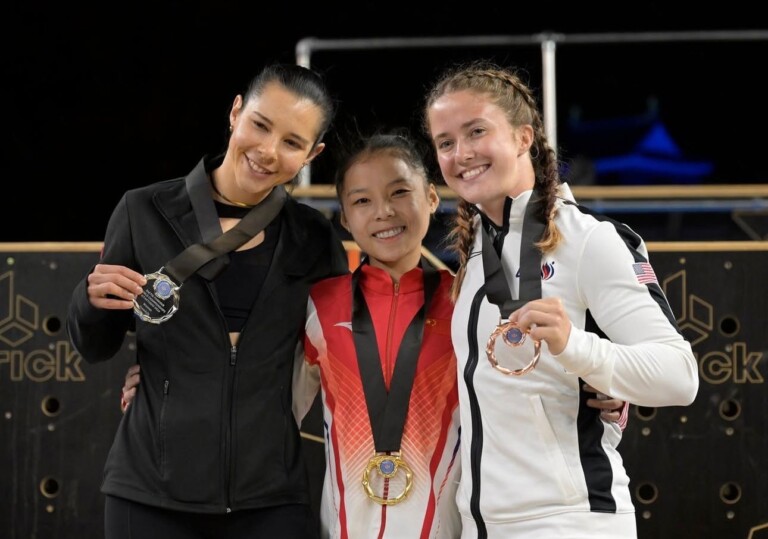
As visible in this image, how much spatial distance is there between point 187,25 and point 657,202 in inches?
147

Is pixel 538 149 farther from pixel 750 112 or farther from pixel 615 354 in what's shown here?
pixel 750 112

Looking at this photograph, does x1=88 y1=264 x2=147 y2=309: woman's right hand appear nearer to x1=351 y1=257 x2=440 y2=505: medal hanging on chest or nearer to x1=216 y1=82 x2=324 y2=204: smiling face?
x1=216 y1=82 x2=324 y2=204: smiling face

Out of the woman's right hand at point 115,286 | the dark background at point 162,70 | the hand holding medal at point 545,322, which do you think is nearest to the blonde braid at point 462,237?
the hand holding medal at point 545,322

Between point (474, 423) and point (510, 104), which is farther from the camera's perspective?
point (510, 104)

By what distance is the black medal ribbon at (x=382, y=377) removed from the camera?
2211 millimetres

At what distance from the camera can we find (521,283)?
193cm

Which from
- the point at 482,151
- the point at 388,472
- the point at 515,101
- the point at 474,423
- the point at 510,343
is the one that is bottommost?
the point at 388,472

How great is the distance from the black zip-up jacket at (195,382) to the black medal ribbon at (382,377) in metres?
0.15

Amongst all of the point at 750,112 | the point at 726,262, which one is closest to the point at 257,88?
the point at 726,262

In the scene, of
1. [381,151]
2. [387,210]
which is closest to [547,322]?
[387,210]

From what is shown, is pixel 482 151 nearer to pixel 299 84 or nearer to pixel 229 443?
pixel 299 84

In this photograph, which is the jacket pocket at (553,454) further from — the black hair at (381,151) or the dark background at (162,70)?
the dark background at (162,70)

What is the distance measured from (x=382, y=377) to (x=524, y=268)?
46cm

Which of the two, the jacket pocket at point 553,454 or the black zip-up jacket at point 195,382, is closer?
the jacket pocket at point 553,454
